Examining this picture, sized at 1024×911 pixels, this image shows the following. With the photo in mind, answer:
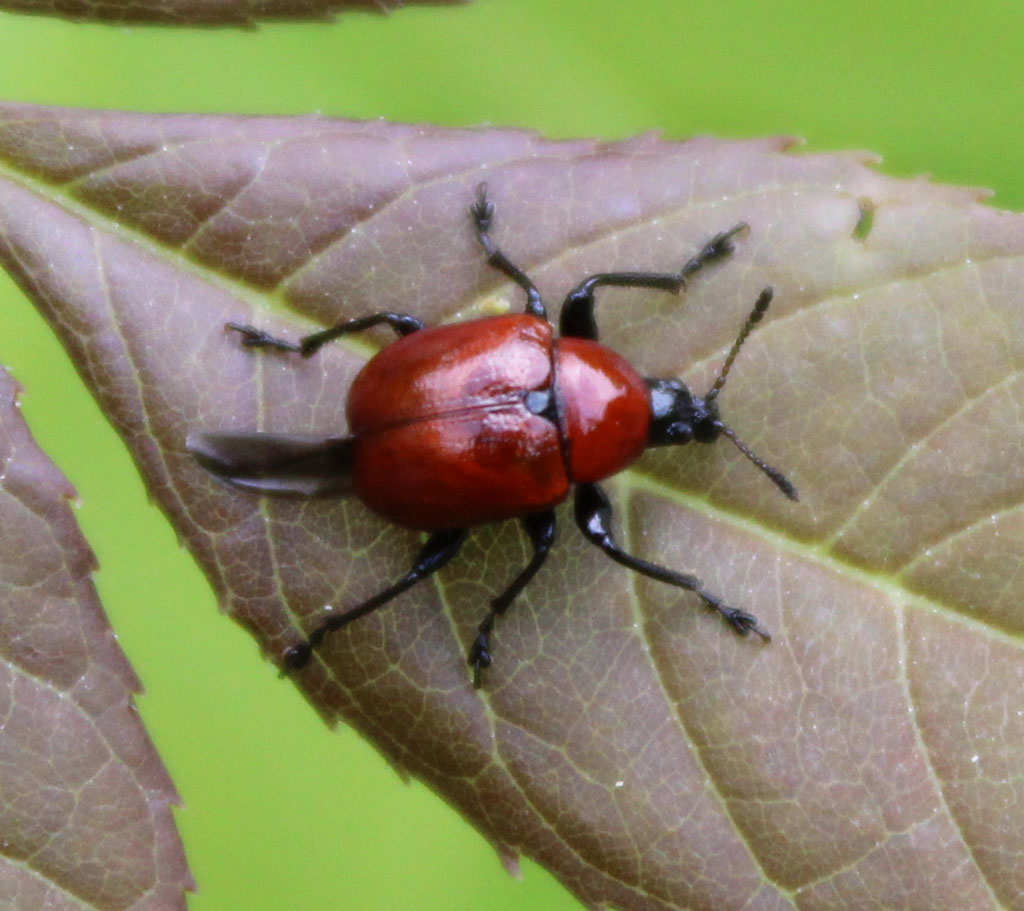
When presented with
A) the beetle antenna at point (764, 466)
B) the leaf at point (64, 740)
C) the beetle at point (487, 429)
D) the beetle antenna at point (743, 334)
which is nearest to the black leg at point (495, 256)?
the beetle at point (487, 429)

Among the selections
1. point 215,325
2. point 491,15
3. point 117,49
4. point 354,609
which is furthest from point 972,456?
point 117,49

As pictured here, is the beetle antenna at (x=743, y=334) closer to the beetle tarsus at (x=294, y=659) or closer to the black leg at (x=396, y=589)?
the black leg at (x=396, y=589)

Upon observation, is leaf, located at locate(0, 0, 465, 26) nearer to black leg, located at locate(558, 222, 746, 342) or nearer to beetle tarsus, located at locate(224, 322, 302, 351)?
beetle tarsus, located at locate(224, 322, 302, 351)

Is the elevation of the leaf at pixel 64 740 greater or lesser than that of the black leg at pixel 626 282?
lesser

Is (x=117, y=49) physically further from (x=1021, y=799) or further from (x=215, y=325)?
(x=1021, y=799)

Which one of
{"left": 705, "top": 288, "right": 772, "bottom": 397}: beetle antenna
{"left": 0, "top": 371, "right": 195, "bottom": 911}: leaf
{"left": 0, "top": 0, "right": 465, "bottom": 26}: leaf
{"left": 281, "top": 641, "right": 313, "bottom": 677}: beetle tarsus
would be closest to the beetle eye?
{"left": 705, "top": 288, "right": 772, "bottom": 397}: beetle antenna

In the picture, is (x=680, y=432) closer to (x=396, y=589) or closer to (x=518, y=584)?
(x=518, y=584)
